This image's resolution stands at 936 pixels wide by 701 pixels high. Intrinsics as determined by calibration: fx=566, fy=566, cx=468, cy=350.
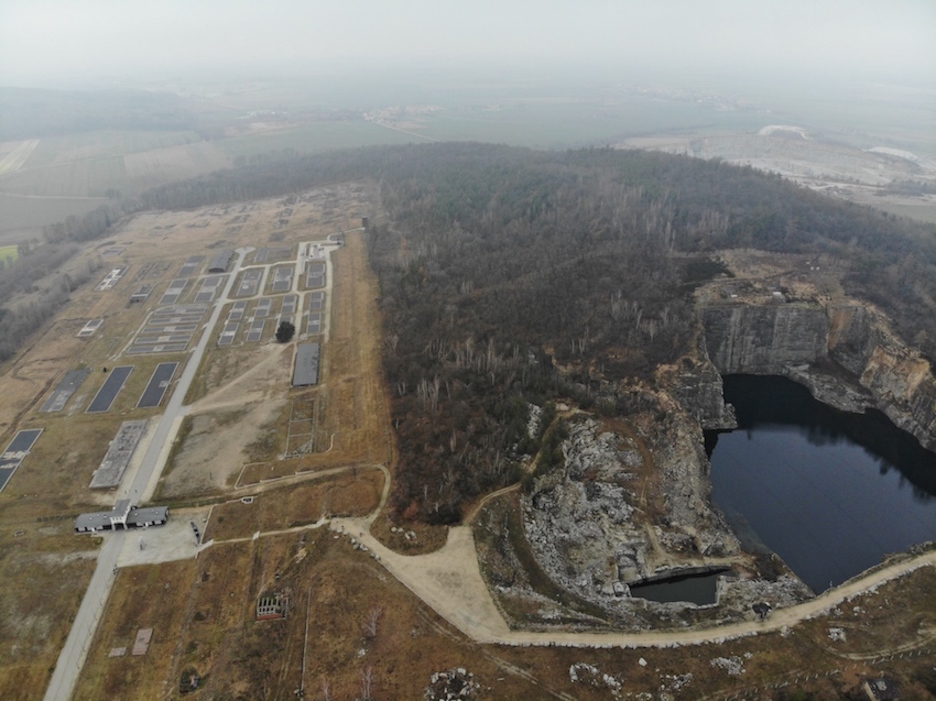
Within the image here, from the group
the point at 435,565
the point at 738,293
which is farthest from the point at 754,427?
the point at 435,565

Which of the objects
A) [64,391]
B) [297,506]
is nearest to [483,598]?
[297,506]

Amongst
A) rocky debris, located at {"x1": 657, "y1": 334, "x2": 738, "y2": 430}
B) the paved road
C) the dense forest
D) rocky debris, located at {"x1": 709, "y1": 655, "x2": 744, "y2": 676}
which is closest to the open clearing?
rocky debris, located at {"x1": 709, "y1": 655, "x2": 744, "y2": 676}

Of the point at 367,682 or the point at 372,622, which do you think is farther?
the point at 372,622

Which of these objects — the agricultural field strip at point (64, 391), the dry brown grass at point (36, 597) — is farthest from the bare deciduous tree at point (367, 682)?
the agricultural field strip at point (64, 391)

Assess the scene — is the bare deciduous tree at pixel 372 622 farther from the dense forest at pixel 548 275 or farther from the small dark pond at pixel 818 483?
the small dark pond at pixel 818 483

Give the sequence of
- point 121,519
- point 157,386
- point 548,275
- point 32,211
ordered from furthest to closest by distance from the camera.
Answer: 1. point 32,211
2. point 548,275
3. point 157,386
4. point 121,519

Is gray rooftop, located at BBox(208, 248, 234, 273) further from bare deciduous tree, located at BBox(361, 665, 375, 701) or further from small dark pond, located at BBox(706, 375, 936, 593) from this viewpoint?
small dark pond, located at BBox(706, 375, 936, 593)

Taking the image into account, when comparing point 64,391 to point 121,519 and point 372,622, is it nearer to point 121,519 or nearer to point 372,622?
point 121,519
